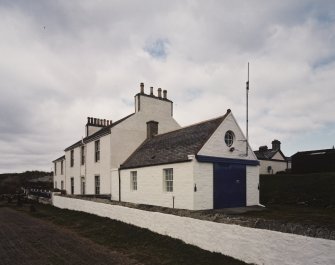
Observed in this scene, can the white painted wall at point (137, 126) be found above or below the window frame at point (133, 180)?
above

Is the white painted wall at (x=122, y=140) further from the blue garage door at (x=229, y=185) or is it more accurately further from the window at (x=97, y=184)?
the blue garage door at (x=229, y=185)

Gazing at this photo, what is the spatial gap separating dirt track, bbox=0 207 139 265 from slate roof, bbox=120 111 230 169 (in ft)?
23.7

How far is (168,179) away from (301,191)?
33.1 ft

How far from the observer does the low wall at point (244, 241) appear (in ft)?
21.2

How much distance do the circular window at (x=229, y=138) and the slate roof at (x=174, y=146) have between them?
3.48 ft

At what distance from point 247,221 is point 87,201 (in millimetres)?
13066

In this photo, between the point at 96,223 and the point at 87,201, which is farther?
the point at 87,201

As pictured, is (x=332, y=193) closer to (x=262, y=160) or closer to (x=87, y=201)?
(x=87, y=201)

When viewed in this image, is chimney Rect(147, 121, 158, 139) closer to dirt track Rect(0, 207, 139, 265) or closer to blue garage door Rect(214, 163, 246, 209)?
blue garage door Rect(214, 163, 246, 209)

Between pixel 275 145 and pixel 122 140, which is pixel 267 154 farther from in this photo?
pixel 122 140

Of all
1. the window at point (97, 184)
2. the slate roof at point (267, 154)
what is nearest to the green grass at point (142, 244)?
the window at point (97, 184)

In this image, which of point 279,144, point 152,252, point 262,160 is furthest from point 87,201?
point 279,144

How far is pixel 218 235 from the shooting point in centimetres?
886

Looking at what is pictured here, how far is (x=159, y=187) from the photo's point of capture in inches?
725
